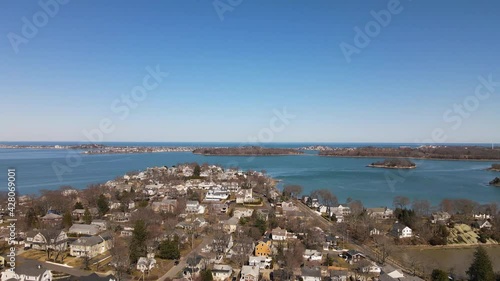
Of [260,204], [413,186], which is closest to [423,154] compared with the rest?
[413,186]

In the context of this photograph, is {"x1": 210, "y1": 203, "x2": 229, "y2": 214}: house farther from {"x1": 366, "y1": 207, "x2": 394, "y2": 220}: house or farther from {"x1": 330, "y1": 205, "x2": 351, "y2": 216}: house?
{"x1": 366, "y1": 207, "x2": 394, "y2": 220}: house

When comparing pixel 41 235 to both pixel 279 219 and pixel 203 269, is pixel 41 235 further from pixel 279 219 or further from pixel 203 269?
pixel 279 219

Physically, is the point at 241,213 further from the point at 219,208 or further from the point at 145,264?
the point at 145,264

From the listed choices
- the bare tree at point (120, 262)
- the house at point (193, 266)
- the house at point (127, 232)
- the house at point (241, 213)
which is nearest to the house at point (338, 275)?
the house at point (193, 266)

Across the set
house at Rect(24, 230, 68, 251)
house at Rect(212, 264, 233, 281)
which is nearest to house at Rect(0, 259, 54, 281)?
house at Rect(24, 230, 68, 251)

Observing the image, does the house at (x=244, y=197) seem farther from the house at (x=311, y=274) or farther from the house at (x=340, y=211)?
the house at (x=311, y=274)

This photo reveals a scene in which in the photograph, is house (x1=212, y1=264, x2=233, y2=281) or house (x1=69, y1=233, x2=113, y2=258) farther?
house (x1=69, y1=233, x2=113, y2=258)

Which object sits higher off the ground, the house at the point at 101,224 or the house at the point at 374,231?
the house at the point at 101,224
